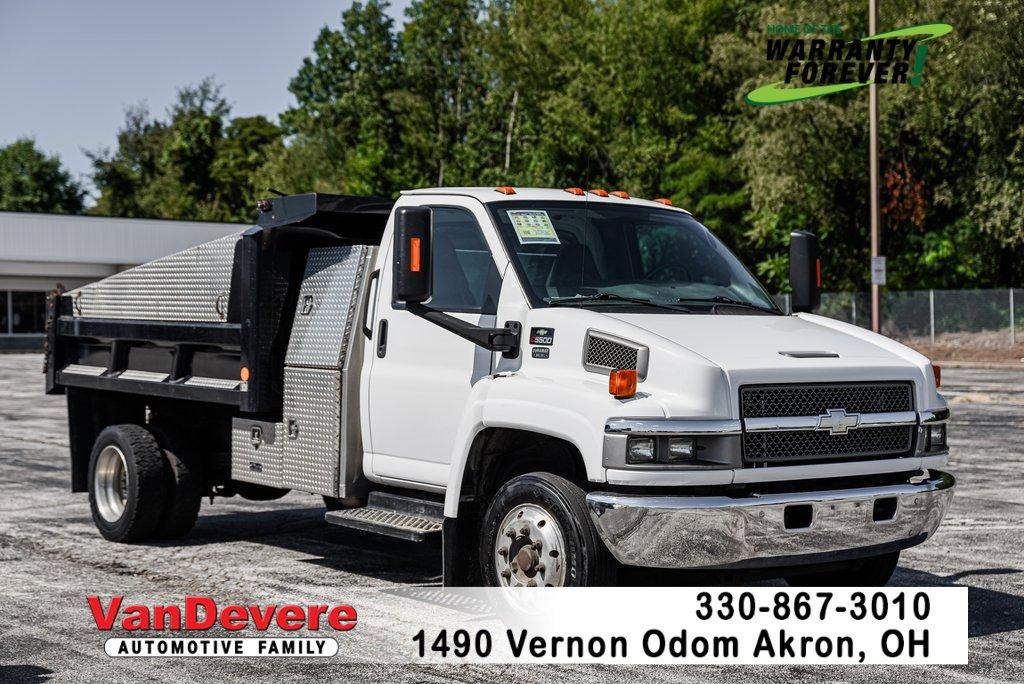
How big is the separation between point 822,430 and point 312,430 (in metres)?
3.24

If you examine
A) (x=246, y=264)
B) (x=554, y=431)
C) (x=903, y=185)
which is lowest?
(x=554, y=431)

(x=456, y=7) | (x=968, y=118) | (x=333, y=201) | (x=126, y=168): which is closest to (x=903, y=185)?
(x=968, y=118)

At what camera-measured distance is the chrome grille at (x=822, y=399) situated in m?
5.83

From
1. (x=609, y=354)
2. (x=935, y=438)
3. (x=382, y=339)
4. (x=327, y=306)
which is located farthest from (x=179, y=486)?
(x=935, y=438)

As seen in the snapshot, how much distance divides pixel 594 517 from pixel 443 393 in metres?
1.49

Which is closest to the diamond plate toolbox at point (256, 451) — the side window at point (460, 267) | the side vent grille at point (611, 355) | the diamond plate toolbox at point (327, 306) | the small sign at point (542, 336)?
the diamond plate toolbox at point (327, 306)

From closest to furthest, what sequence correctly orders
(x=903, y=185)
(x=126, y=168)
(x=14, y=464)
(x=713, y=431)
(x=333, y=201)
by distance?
1. (x=713, y=431)
2. (x=333, y=201)
3. (x=14, y=464)
4. (x=903, y=185)
5. (x=126, y=168)

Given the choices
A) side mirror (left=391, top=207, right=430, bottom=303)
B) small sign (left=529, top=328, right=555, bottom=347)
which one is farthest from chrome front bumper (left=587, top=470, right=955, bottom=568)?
side mirror (left=391, top=207, right=430, bottom=303)

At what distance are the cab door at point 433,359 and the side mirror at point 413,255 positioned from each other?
0.45 metres

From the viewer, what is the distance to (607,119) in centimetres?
5125

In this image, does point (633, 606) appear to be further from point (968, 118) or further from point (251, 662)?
point (968, 118)

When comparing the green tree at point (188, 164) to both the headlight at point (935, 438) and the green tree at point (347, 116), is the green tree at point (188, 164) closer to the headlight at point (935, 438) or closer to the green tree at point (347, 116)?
the green tree at point (347, 116)

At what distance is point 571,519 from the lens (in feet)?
19.3

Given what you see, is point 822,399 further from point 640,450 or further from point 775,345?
point 640,450
